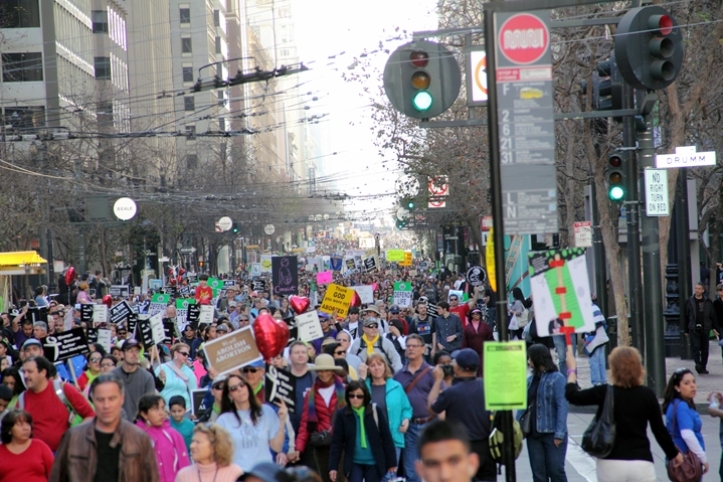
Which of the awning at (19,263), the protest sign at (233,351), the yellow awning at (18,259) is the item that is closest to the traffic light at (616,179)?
the protest sign at (233,351)

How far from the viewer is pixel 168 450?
8.98m

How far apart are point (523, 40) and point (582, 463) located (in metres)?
6.47

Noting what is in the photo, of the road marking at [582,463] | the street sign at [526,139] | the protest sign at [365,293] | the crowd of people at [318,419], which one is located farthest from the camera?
the protest sign at [365,293]

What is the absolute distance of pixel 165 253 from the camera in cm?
6762

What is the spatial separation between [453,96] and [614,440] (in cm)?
273

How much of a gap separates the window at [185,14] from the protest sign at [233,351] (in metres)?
115

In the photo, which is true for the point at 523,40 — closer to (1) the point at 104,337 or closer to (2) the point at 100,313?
(1) the point at 104,337

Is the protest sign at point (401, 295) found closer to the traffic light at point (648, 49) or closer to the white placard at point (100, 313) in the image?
the white placard at point (100, 313)

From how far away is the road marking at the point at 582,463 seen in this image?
12.1 meters

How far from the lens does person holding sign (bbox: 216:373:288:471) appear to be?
8.80 metres

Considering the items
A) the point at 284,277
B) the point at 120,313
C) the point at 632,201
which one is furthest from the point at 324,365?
the point at 284,277

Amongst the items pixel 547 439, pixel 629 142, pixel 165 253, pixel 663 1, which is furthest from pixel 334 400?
pixel 165 253

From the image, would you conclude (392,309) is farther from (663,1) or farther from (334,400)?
(334,400)

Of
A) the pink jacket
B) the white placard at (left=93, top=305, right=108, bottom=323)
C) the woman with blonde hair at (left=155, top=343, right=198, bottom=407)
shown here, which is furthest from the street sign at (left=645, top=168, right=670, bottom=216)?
the white placard at (left=93, top=305, right=108, bottom=323)
